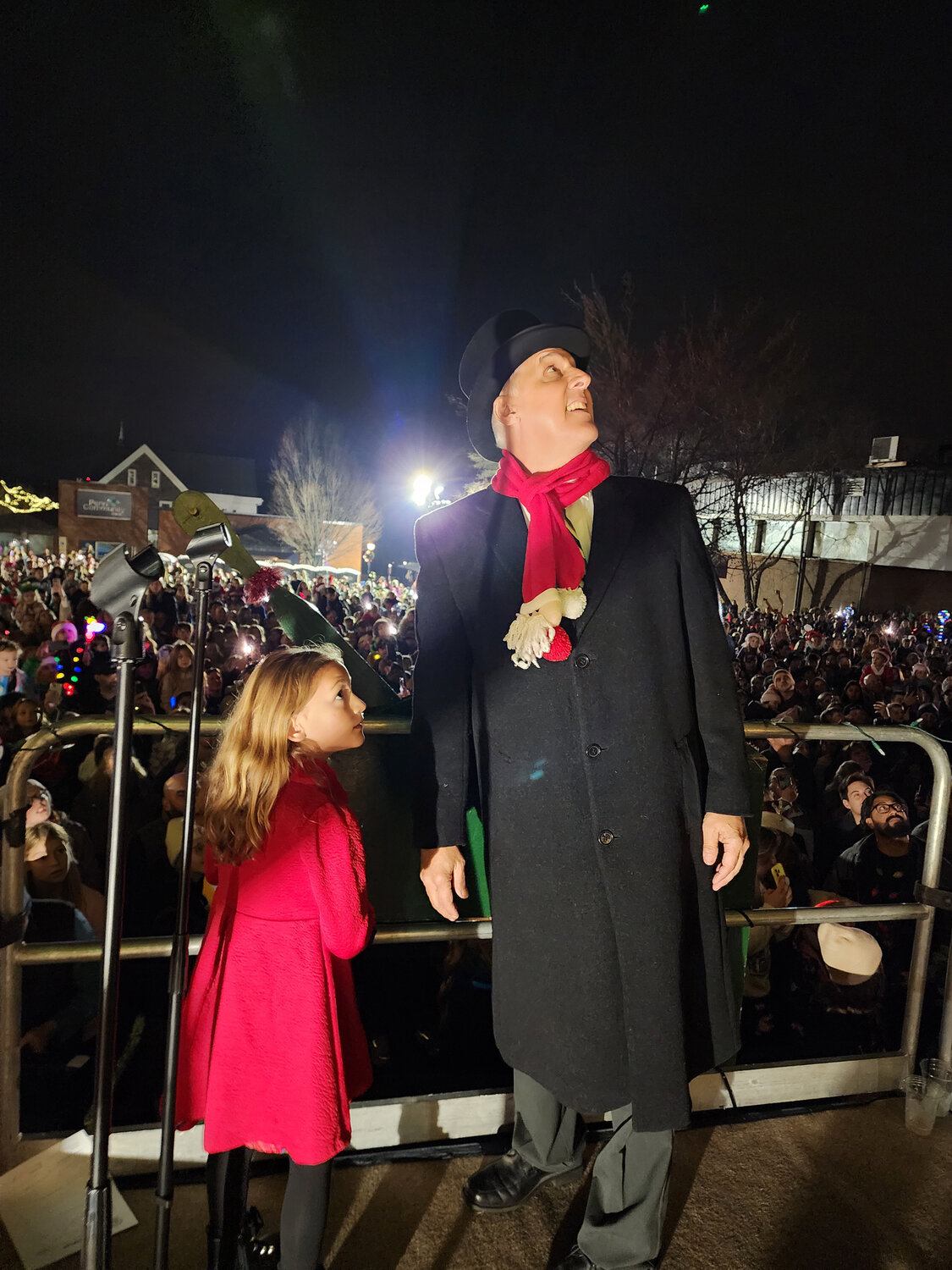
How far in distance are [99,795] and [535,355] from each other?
420 cm

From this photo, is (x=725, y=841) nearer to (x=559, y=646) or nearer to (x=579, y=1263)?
(x=559, y=646)

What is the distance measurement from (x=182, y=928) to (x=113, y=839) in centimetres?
47

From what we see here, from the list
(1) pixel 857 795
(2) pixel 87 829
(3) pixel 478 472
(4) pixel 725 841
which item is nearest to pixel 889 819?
(1) pixel 857 795

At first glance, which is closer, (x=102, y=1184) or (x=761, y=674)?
(x=102, y=1184)

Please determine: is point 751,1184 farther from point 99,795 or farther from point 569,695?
point 99,795

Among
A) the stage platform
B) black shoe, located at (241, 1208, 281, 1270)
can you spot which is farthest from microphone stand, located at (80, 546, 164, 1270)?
the stage platform

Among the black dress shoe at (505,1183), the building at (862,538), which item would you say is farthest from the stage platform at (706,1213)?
the building at (862,538)

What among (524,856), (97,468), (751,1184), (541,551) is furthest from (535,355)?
(97,468)

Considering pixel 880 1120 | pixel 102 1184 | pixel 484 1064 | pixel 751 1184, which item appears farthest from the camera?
pixel 484 1064

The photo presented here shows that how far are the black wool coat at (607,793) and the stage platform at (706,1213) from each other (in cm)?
54

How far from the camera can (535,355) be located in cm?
200

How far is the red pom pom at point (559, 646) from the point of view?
176 centimetres

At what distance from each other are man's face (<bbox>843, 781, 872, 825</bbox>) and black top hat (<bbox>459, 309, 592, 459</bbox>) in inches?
163

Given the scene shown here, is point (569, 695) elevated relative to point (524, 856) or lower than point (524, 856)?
elevated
